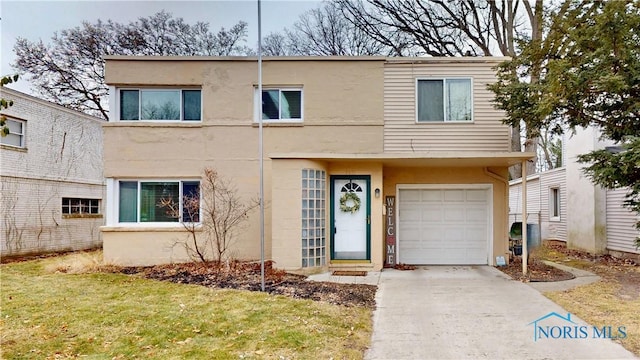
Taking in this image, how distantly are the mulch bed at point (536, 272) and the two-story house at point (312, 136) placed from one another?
1.75 ft

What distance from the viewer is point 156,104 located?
10508mm

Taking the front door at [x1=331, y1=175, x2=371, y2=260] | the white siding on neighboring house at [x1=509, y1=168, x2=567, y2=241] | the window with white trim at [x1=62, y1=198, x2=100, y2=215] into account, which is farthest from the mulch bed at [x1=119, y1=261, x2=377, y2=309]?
the white siding on neighboring house at [x1=509, y1=168, x2=567, y2=241]

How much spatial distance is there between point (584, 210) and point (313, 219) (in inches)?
386

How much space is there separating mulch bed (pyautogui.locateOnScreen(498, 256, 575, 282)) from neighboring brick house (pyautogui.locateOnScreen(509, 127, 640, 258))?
294 cm

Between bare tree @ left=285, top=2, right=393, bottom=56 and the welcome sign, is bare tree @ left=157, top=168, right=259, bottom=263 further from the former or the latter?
bare tree @ left=285, top=2, right=393, bottom=56

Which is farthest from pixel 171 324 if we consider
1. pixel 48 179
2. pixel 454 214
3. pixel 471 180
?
pixel 48 179

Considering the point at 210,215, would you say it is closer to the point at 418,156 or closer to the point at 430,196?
the point at 418,156

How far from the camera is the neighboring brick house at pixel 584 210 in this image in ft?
Result: 37.8

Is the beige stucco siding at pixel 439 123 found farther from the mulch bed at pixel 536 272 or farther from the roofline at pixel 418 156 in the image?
the mulch bed at pixel 536 272

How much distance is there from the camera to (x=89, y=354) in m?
4.52

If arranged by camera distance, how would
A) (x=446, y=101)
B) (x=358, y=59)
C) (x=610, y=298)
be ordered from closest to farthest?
(x=610, y=298), (x=446, y=101), (x=358, y=59)

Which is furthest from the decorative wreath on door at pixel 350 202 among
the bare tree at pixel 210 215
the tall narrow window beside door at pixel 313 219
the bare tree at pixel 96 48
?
the bare tree at pixel 96 48

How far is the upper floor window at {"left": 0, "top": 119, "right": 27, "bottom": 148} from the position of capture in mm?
12173

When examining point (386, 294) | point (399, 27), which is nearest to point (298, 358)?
point (386, 294)
